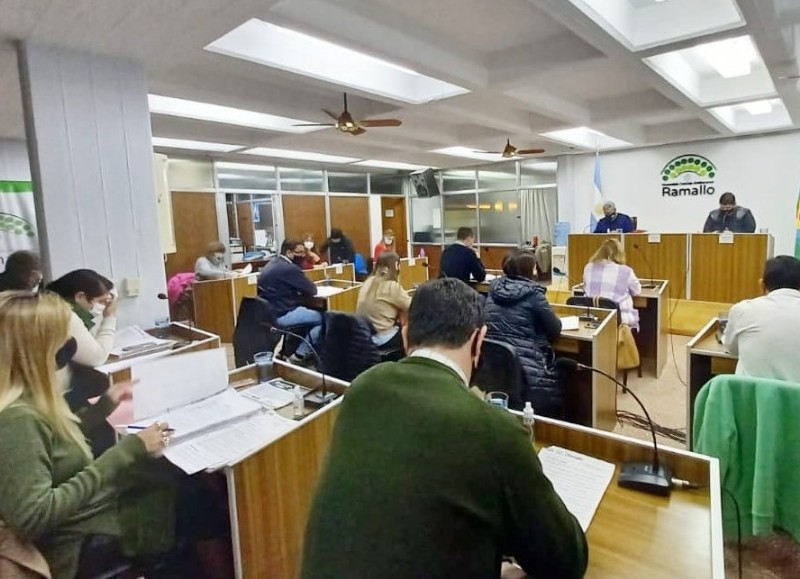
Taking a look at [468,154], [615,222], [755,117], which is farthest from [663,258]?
[468,154]

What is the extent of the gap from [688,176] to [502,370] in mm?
6922

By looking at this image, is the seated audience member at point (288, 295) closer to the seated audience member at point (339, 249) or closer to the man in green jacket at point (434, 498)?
the man in green jacket at point (434, 498)

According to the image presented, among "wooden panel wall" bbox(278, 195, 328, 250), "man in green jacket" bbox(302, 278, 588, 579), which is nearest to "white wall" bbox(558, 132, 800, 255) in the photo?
"wooden panel wall" bbox(278, 195, 328, 250)

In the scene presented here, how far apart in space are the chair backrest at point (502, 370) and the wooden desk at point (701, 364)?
0.92 metres

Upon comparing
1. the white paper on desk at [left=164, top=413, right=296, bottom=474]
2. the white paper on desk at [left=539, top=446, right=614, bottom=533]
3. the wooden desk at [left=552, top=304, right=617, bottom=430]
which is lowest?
the wooden desk at [left=552, top=304, right=617, bottom=430]

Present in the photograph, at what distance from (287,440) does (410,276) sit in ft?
20.8

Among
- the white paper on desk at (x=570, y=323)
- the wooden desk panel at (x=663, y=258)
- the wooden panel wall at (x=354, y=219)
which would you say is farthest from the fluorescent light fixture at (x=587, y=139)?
the white paper on desk at (x=570, y=323)

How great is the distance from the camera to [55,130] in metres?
2.62

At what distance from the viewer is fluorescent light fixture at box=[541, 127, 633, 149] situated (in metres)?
7.14

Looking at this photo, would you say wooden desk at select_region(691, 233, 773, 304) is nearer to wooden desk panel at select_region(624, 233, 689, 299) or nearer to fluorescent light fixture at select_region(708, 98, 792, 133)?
wooden desk panel at select_region(624, 233, 689, 299)

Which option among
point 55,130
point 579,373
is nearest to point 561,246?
point 579,373

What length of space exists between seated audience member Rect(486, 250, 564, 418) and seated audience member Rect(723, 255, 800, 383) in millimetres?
849

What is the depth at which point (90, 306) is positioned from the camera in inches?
91.9

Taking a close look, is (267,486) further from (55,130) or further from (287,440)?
(55,130)
